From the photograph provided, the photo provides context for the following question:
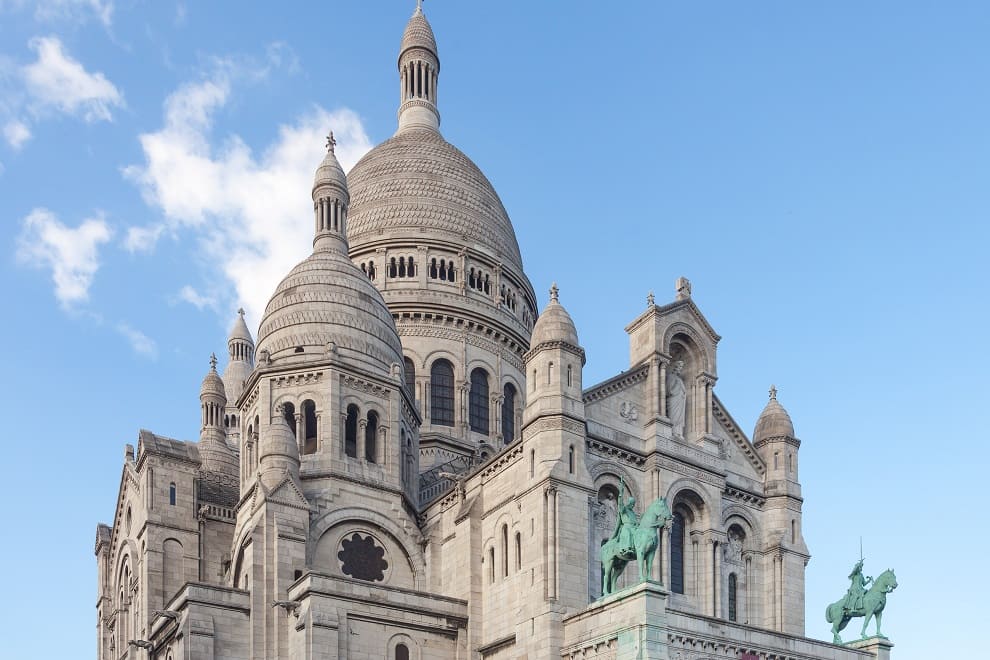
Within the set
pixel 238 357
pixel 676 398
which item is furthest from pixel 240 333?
pixel 676 398

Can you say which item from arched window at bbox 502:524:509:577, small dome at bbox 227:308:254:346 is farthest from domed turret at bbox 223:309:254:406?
arched window at bbox 502:524:509:577

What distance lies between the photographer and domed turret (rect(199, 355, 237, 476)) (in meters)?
68.1

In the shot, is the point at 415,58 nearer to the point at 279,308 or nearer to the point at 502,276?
the point at 502,276

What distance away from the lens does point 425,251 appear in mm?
73562

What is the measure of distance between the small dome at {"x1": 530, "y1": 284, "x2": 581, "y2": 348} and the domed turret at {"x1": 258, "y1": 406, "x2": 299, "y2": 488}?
10712 mm

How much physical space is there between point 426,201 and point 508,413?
13.1 m

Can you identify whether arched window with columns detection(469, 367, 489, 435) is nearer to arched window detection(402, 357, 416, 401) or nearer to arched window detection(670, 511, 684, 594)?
arched window detection(402, 357, 416, 401)

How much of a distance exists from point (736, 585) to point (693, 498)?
4588 millimetres

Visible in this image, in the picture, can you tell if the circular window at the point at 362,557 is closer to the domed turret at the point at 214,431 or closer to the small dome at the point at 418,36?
the domed turret at the point at 214,431

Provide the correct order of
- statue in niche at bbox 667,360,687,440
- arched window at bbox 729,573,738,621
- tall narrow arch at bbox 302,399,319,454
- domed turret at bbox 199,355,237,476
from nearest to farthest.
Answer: statue in niche at bbox 667,360,687,440 → arched window at bbox 729,573,738,621 → tall narrow arch at bbox 302,399,319,454 → domed turret at bbox 199,355,237,476

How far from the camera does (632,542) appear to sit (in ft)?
146

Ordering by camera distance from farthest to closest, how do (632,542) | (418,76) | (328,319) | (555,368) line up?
(418,76), (328,319), (555,368), (632,542)

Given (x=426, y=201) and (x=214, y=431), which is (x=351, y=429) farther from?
(x=426, y=201)

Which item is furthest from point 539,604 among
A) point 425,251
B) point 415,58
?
point 415,58
